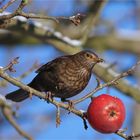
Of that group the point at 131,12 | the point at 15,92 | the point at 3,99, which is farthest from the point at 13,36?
the point at 131,12

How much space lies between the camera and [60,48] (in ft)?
20.1

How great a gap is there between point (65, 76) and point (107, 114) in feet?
4.03

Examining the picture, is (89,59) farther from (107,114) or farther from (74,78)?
(107,114)

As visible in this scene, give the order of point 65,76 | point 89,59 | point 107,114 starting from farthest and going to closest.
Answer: point 89,59, point 65,76, point 107,114

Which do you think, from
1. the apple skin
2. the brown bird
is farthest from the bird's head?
the apple skin

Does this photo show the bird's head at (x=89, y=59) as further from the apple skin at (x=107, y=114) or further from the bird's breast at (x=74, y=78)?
the apple skin at (x=107, y=114)

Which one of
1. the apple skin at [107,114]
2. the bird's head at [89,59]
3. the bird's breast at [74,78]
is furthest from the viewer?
the bird's head at [89,59]

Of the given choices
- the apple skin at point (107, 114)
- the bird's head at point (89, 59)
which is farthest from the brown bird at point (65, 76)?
the apple skin at point (107, 114)

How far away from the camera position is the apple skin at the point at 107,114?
3.32m

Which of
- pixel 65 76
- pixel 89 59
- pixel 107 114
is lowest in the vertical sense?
pixel 107 114

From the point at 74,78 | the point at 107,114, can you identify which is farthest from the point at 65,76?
the point at 107,114

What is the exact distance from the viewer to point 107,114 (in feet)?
11.0

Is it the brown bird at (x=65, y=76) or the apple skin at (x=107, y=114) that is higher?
the brown bird at (x=65, y=76)

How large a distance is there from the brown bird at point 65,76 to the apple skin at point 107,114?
1056 millimetres
